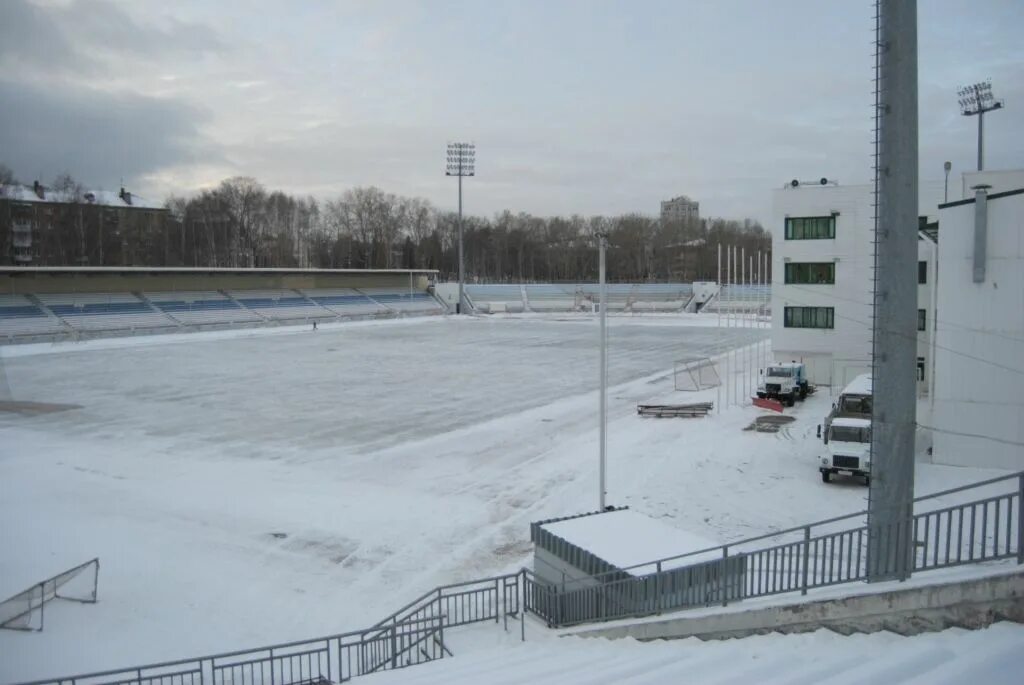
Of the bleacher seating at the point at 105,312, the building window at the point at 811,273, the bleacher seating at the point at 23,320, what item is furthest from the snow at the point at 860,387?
the bleacher seating at the point at 105,312

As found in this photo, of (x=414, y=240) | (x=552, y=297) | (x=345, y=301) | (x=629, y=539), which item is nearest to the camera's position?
(x=629, y=539)

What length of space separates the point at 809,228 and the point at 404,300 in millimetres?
61962

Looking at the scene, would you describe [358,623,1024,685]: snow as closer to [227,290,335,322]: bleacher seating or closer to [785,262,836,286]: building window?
[785,262,836,286]: building window

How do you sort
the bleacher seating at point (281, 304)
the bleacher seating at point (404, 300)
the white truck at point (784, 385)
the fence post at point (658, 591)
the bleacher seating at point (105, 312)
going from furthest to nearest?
the bleacher seating at point (404, 300)
the bleacher seating at point (281, 304)
the bleacher seating at point (105, 312)
the white truck at point (784, 385)
the fence post at point (658, 591)

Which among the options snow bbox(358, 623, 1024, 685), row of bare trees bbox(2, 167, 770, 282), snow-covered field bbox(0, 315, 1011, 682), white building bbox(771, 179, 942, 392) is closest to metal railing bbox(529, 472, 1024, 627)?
snow bbox(358, 623, 1024, 685)

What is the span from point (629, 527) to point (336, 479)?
1037 cm

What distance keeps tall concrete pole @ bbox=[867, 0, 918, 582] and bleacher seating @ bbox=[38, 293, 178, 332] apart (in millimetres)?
62702

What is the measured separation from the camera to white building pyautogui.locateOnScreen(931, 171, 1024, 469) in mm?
20062

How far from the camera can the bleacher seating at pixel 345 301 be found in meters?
83.9

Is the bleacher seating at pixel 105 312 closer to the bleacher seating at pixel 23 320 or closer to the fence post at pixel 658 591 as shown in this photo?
the bleacher seating at pixel 23 320

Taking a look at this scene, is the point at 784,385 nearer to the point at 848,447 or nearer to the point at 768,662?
the point at 848,447

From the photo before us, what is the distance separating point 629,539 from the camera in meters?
12.1

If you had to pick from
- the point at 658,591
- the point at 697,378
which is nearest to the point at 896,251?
the point at 658,591

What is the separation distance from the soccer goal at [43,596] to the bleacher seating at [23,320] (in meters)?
48.6
